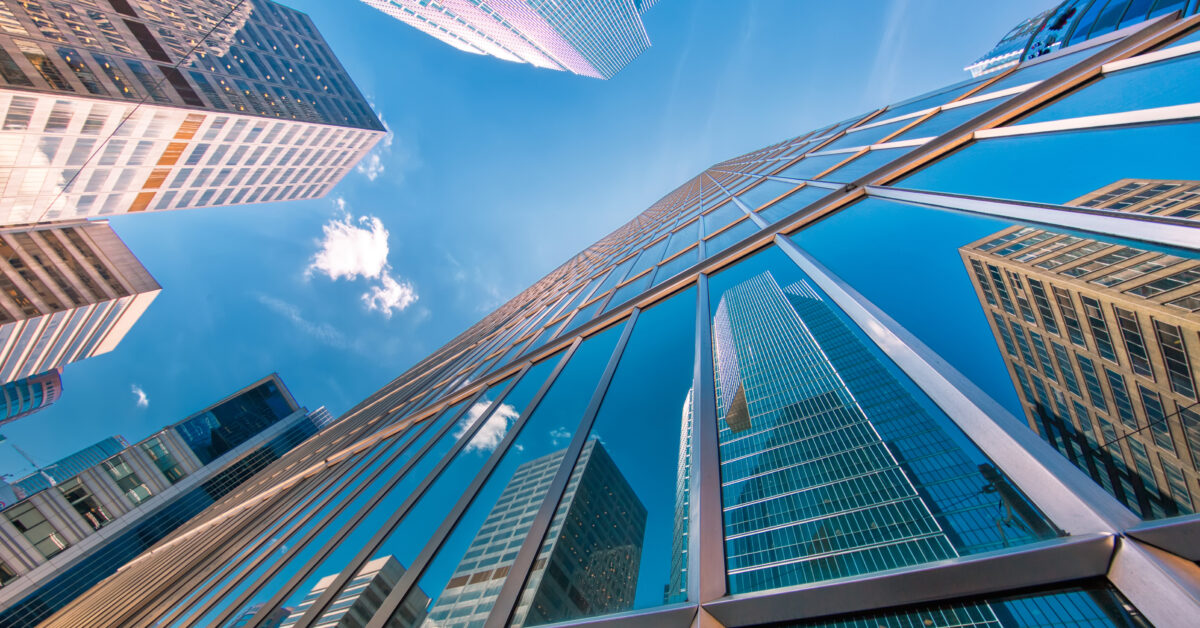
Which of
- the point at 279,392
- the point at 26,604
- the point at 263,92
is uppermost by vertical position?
the point at 263,92

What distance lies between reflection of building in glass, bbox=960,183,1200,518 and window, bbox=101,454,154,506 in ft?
235

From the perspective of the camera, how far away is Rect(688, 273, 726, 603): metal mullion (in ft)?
6.42

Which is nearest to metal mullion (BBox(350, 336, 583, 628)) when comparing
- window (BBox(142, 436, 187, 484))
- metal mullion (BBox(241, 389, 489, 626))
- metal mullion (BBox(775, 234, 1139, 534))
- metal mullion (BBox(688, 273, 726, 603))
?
metal mullion (BBox(241, 389, 489, 626))

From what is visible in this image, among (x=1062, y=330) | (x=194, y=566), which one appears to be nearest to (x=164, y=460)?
(x=194, y=566)

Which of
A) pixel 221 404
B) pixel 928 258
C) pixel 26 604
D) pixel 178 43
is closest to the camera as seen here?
pixel 928 258

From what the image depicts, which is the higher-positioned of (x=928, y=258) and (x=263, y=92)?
(x=263, y=92)

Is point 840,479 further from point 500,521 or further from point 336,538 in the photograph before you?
point 336,538

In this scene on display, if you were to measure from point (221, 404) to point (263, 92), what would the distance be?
1882 inches

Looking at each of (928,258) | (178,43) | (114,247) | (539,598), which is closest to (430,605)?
(539,598)

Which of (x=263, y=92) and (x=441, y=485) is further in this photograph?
(x=263, y=92)

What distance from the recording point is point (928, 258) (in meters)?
3.08

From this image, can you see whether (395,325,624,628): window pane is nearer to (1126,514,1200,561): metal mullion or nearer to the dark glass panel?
the dark glass panel

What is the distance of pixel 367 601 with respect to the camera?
3.92 m

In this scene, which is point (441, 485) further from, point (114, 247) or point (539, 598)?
point (114, 247)
